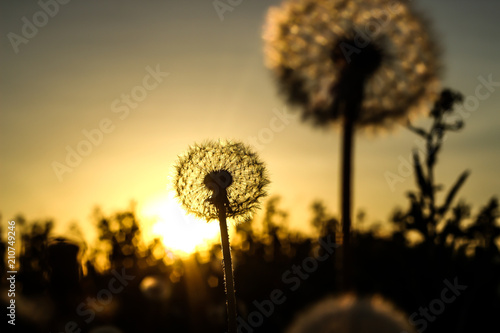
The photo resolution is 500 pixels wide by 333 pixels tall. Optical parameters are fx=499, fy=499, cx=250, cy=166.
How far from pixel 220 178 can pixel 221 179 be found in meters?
0.02

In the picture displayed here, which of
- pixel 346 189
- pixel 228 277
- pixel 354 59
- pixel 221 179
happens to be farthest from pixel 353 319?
pixel 354 59

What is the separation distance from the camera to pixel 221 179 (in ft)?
10.5

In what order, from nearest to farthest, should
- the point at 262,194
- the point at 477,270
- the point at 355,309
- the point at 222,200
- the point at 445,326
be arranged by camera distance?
the point at 355,309 < the point at 222,200 < the point at 262,194 < the point at 477,270 < the point at 445,326

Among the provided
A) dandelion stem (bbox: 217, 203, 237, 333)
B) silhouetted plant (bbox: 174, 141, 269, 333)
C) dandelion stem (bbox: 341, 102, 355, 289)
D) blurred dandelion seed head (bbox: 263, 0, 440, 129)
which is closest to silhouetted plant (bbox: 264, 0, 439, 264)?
blurred dandelion seed head (bbox: 263, 0, 440, 129)

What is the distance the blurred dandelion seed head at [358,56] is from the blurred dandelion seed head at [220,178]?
2714mm

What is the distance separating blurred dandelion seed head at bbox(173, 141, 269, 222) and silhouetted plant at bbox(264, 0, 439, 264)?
2.42 metres

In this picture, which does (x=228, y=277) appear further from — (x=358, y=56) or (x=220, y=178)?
(x=358, y=56)

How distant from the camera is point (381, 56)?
6.13 metres

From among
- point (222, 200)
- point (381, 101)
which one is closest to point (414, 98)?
point (381, 101)

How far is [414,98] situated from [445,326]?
4.65 m

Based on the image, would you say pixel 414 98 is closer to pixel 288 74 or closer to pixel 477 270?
pixel 288 74

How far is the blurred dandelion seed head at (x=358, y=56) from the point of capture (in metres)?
5.93

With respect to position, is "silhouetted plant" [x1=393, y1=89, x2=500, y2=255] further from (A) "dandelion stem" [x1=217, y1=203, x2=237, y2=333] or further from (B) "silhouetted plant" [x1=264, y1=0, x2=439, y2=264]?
(A) "dandelion stem" [x1=217, y1=203, x2=237, y2=333]

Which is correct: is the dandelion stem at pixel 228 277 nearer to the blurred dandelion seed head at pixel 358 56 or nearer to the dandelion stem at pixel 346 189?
the dandelion stem at pixel 346 189
